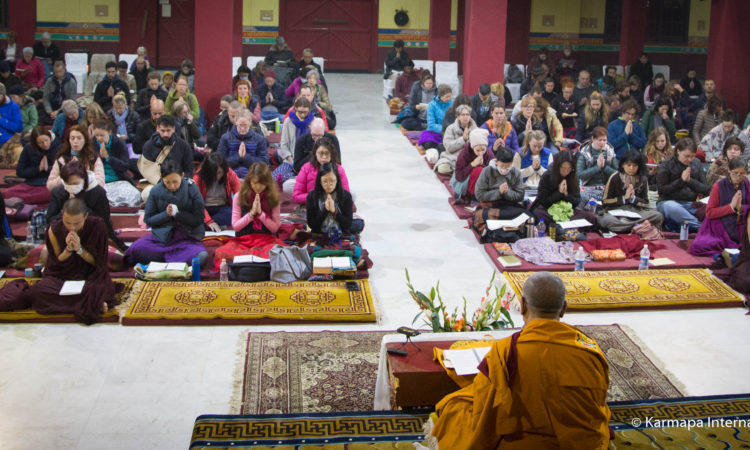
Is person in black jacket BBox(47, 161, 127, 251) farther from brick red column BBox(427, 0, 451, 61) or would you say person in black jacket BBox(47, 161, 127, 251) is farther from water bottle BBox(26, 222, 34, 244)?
brick red column BBox(427, 0, 451, 61)

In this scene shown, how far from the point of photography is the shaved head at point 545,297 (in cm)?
454

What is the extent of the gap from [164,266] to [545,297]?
4.62 meters

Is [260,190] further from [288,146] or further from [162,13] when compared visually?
[162,13]

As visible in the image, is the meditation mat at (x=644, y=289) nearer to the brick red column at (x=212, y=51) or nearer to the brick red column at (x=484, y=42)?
the brick red column at (x=484, y=42)

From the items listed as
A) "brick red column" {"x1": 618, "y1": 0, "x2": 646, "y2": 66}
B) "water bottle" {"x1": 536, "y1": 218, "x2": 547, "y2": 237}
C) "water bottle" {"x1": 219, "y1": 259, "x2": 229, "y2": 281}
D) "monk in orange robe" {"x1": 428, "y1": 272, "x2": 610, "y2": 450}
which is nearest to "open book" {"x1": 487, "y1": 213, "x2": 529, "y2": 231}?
"water bottle" {"x1": 536, "y1": 218, "x2": 547, "y2": 237}

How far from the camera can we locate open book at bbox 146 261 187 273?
26.9 ft

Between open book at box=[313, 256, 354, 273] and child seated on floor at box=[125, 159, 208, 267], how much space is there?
108cm

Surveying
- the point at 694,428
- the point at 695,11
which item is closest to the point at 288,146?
the point at 694,428

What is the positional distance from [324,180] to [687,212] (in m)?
4.28

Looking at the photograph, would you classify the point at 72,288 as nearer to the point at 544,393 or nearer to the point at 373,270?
the point at 373,270

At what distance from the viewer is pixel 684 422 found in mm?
5668

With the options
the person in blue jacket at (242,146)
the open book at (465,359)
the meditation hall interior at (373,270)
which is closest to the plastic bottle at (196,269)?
the meditation hall interior at (373,270)

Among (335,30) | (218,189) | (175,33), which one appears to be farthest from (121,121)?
(335,30)

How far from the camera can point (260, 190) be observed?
28.2 feet
